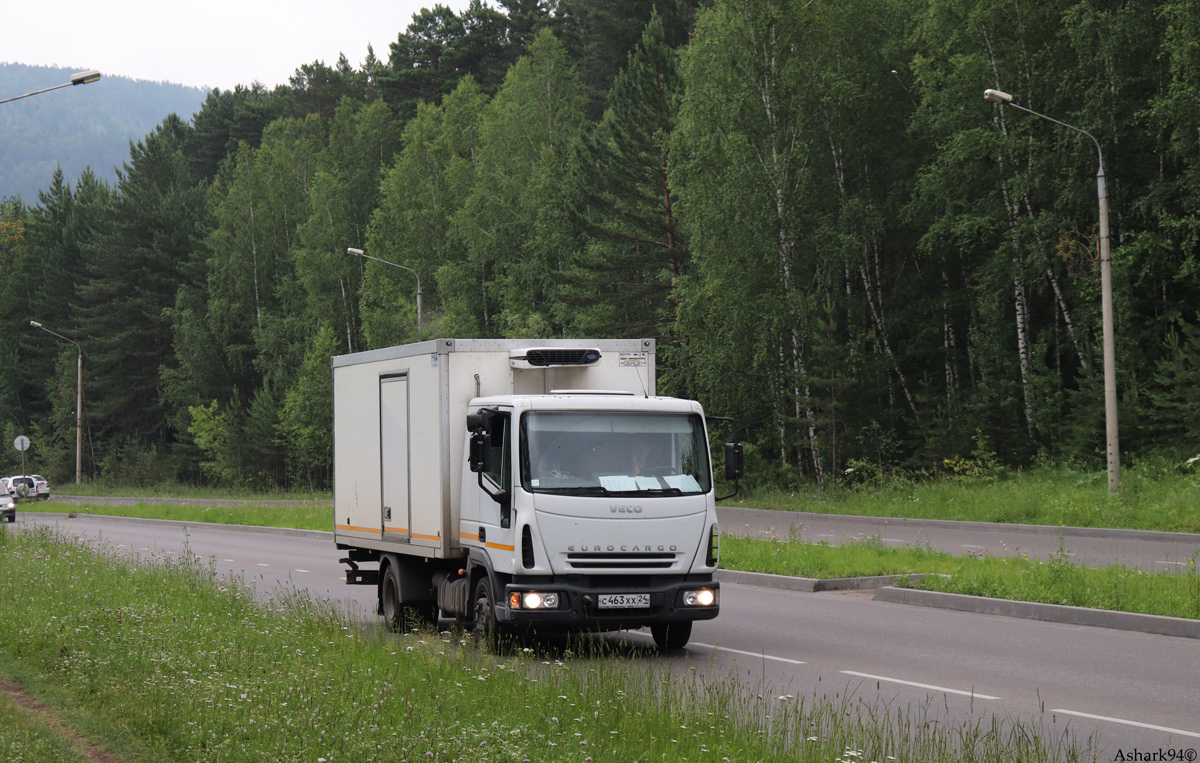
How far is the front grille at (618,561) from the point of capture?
1073cm

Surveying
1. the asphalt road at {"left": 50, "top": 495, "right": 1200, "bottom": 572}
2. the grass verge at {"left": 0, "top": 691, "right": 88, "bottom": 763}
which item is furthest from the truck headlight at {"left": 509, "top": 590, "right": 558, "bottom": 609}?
the asphalt road at {"left": 50, "top": 495, "right": 1200, "bottom": 572}

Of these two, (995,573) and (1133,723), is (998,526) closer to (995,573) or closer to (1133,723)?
(995,573)

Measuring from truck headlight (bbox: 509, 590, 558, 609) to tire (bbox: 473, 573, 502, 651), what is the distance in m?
0.34

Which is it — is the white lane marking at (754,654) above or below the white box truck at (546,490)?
below

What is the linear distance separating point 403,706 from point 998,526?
18769mm

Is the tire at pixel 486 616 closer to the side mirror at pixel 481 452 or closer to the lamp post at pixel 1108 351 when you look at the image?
the side mirror at pixel 481 452

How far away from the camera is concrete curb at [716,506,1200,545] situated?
20833 millimetres

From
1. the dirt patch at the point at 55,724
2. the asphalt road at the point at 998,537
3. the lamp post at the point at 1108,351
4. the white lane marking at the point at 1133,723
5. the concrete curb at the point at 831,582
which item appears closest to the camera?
the dirt patch at the point at 55,724

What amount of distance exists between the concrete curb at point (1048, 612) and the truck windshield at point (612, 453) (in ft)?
15.3

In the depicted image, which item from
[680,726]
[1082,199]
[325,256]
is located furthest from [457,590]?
[325,256]

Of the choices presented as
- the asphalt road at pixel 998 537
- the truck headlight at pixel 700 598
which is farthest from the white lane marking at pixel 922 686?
the asphalt road at pixel 998 537

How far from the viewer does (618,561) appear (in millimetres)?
10773

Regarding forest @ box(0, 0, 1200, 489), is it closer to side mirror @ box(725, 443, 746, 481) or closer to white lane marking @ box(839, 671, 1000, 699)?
side mirror @ box(725, 443, 746, 481)

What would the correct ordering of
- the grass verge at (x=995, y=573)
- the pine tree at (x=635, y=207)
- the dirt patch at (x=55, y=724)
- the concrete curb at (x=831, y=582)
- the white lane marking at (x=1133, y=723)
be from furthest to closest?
the pine tree at (x=635, y=207), the concrete curb at (x=831, y=582), the grass verge at (x=995, y=573), the white lane marking at (x=1133, y=723), the dirt patch at (x=55, y=724)
